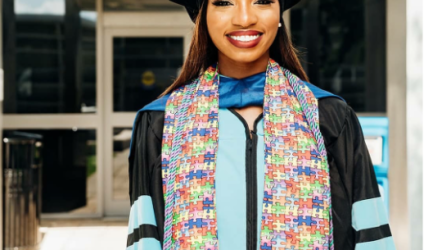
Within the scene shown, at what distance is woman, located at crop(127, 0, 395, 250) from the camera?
1.67 metres

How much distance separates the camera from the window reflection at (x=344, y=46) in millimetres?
6758

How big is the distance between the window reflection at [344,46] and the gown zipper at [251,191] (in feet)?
16.9

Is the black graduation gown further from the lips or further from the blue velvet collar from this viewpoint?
the lips

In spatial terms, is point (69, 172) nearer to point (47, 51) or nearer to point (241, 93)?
point (47, 51)

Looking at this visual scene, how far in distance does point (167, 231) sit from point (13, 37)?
20.1ft

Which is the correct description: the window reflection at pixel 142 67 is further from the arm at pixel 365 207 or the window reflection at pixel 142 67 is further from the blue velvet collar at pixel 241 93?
the arm at pixel 365 207

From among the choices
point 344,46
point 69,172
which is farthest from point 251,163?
point 69,172

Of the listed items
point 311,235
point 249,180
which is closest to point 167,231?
point 249,180

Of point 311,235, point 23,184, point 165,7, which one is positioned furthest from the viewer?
point 165,7

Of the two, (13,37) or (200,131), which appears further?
(13,37)

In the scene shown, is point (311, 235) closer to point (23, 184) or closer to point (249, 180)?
point (249, 180)

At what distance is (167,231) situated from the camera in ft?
5.54

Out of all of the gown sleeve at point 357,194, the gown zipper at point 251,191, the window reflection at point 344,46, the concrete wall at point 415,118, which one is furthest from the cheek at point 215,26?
the window reflection at point 344,46

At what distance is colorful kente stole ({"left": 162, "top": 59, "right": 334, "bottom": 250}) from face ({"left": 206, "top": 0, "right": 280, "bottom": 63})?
13 centimetres
